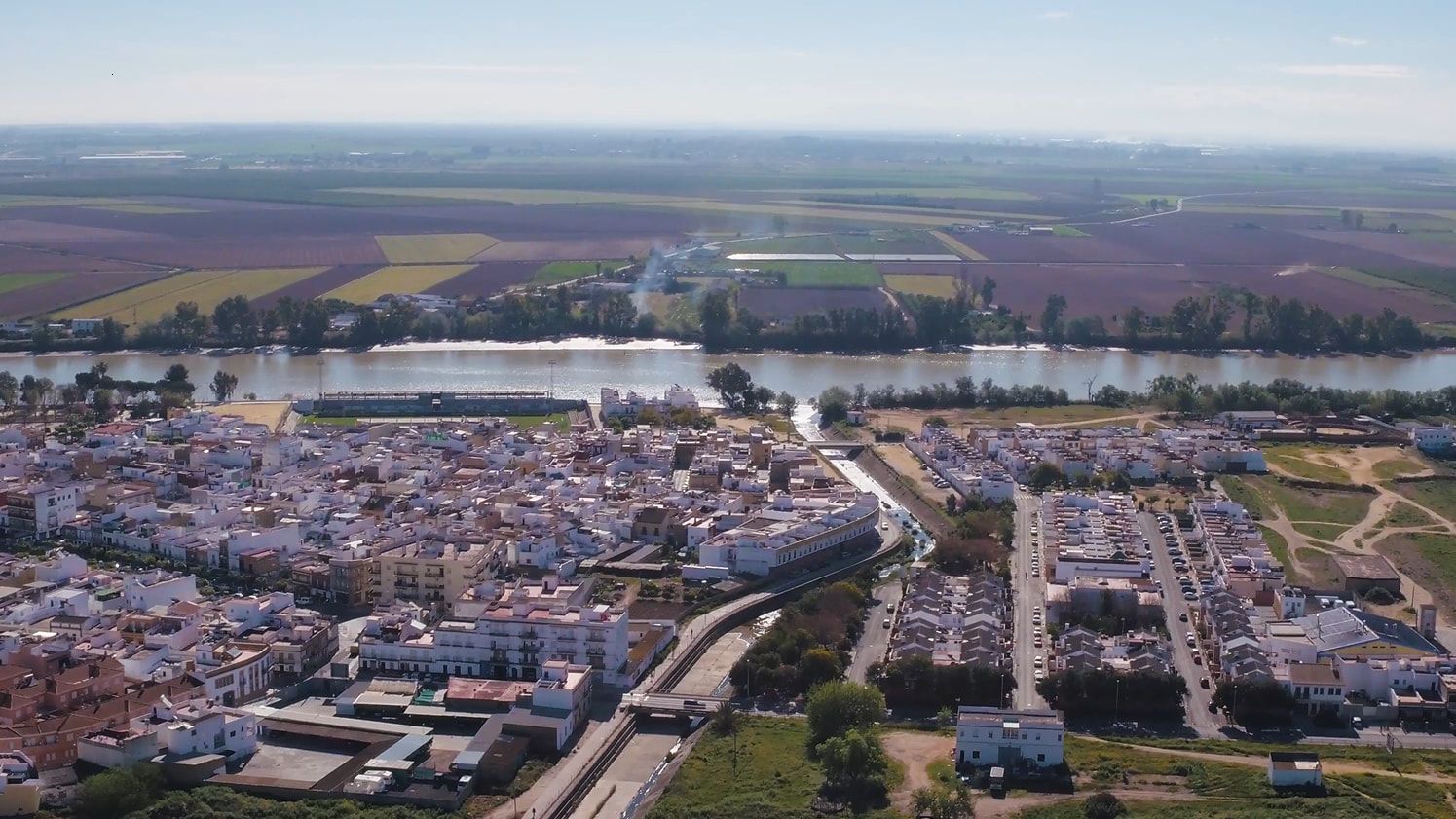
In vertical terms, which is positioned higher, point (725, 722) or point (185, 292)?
point (185, 292)

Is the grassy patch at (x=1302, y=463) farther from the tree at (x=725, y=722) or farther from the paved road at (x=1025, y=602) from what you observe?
the tree at (x=725, y=722)

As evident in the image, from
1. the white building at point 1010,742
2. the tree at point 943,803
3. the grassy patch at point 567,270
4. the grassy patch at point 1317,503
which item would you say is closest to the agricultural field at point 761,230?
the grassy patch at point 567,270

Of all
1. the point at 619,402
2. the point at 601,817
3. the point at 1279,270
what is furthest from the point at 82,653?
the point at 1279,270

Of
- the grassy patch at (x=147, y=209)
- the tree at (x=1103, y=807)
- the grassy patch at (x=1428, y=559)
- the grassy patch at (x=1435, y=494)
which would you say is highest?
the grassy patch at (x=147, y=209)

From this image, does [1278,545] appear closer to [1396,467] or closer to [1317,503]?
[1317,503]

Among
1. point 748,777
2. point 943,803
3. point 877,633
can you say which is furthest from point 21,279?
point 943,803

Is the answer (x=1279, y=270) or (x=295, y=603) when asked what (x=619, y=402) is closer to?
(x=295, y=603)
